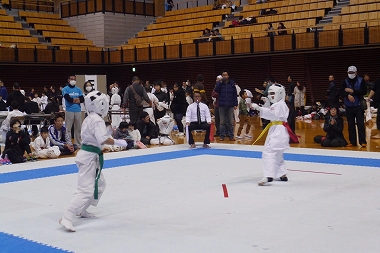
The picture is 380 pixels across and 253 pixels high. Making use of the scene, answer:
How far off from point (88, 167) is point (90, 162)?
61 millimetres

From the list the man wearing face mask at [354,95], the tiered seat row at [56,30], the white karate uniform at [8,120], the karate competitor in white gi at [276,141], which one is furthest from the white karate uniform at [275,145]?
the tiered seat row at [56,30]

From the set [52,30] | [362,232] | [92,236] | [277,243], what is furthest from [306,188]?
[52,30]

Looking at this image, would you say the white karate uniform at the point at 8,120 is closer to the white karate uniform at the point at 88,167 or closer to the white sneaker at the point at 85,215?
the white sneaker at the point at 85,215

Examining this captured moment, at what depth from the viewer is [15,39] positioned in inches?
1074

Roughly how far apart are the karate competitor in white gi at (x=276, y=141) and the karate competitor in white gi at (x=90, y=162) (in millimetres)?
2887

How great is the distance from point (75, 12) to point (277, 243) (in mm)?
29689

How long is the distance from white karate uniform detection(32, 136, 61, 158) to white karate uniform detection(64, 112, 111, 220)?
623 cm

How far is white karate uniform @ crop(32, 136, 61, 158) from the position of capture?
11.9m

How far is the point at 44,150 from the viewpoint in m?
11.9

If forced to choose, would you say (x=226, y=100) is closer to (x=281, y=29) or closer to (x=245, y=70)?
(x=281, y=29)

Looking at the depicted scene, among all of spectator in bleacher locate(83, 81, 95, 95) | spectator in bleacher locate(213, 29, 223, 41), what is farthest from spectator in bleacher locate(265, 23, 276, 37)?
spectator in bleacher locate(83, 81, 95, 95)

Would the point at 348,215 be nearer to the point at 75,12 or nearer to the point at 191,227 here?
the point at 191,227

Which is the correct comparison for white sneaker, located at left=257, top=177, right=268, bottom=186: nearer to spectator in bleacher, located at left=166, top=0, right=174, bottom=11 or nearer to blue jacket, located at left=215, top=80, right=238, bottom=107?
blue jacket, located at left=215, top=80, right=238, bottom=107

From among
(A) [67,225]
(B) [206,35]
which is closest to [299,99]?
(B) [206,35]
